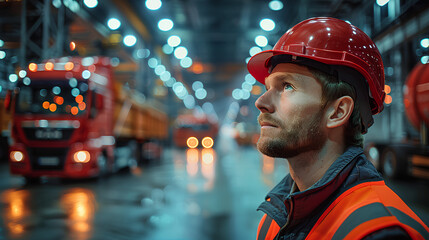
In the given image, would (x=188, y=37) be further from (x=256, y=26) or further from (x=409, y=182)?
(x=409, y=182)

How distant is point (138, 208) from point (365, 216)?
571 cm

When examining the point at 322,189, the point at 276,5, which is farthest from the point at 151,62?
the point at 322,189

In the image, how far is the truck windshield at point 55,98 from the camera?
8570mm

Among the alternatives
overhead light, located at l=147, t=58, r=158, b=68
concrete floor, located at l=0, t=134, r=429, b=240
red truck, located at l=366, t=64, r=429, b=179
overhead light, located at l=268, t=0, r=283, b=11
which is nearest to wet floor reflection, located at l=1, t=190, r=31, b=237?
concrete floor, located at l=0, t=134, r=429, b=240

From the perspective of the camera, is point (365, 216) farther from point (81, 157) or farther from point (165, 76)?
point (165, 76)

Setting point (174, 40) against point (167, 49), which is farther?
point (167, 49)

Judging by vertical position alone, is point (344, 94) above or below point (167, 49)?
below

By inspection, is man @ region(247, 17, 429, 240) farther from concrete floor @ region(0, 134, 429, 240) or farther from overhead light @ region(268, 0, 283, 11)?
overhead light @ region(268, 0, 283, 11)

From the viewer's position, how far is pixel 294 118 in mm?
1472

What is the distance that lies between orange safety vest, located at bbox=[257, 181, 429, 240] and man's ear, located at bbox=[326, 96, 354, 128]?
0.30 metres

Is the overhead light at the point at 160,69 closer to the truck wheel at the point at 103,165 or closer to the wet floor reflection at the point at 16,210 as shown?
the truck wheel at the point at 103,165

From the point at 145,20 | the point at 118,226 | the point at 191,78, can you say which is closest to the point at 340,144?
the point at 118,226

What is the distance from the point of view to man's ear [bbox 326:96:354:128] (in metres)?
1.47

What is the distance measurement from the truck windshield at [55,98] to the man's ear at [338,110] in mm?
8404
